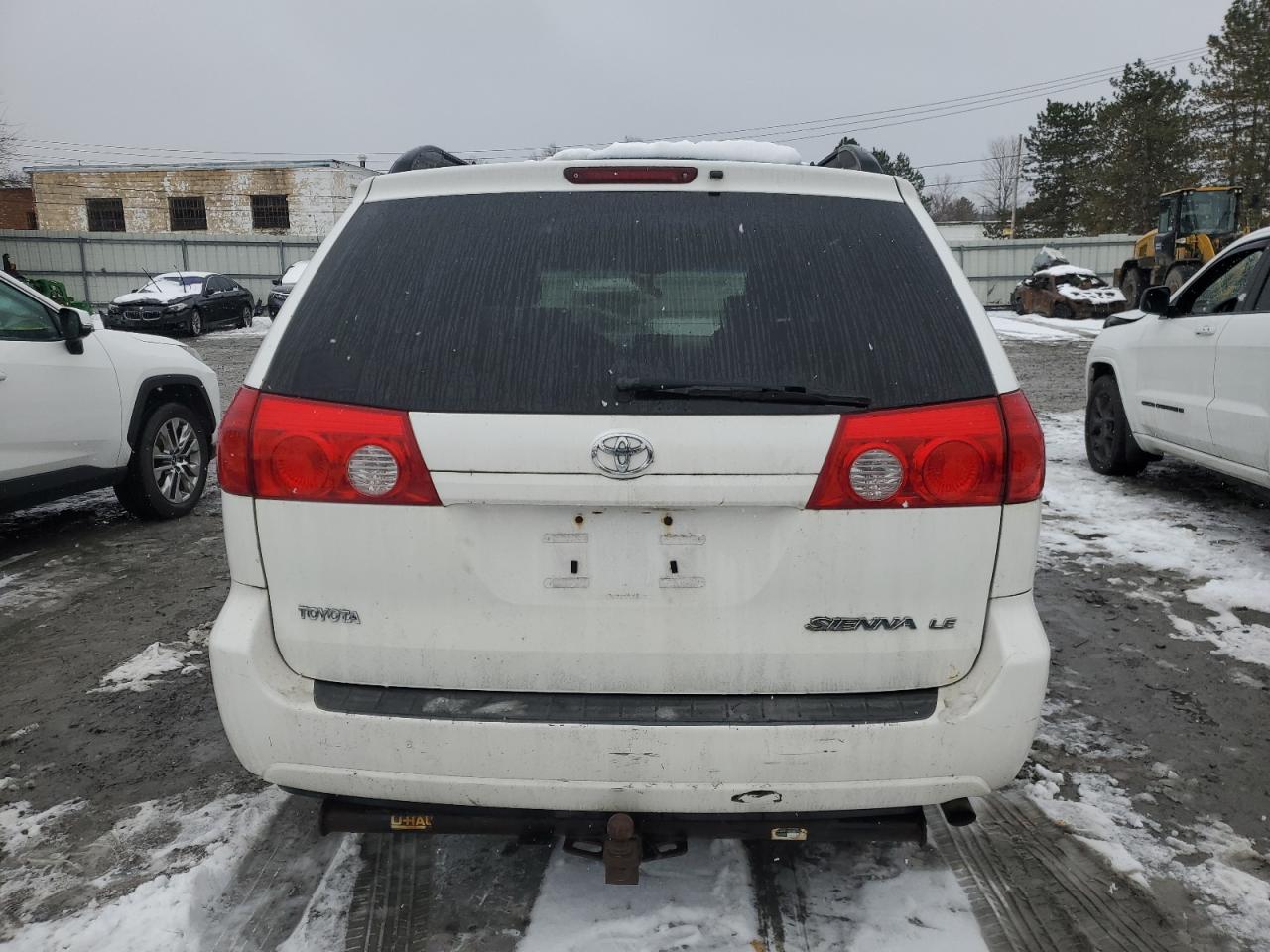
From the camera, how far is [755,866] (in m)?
2.59

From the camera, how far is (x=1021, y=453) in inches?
82.0

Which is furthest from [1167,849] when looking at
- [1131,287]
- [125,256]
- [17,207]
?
[17,207]

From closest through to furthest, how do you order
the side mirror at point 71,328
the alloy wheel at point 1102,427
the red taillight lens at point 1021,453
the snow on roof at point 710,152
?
the red taillight lens at point 1021,453
the snow on roof at point 710,152
the side mirror at point 71,328
the alloy wheel at point 1102,427

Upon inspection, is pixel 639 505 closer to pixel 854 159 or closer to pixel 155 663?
pixel 854 159

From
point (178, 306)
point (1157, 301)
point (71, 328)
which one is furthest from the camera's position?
point (178, 306)

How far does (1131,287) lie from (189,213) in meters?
38.2

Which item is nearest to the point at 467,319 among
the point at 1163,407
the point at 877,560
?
the point at 877,560

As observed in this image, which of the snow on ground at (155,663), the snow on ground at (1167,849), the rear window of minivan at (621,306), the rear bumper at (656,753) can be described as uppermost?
the rear window of minivan at (621,306)

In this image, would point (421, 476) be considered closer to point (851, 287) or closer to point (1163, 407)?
point (851, 287)

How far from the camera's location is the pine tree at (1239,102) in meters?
37.6

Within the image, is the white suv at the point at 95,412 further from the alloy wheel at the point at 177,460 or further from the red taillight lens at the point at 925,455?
the red taillight lens at the point at 925,455

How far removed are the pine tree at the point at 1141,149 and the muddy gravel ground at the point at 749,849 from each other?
4468cm

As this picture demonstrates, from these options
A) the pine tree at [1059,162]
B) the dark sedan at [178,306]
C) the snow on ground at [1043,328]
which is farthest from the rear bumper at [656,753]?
the pine tree at [1059,162]

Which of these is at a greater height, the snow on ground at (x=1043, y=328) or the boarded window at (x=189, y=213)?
the boarded window at (x=189, y=213)
